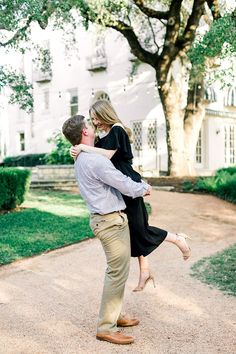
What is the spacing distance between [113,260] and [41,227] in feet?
20.4

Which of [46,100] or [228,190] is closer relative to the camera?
[228,190]

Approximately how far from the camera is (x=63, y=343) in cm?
416

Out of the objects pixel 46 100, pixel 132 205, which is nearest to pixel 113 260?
pixel 132 205

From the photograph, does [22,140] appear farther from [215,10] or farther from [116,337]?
[116,337]

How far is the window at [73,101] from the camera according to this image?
2838cm

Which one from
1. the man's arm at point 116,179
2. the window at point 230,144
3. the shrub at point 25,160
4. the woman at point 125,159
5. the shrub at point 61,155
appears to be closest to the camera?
the man's arm at point 116,179

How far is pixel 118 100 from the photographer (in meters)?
25.6

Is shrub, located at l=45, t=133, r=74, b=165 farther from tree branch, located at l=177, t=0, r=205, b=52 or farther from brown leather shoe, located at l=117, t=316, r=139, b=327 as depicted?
brown leather shoe, located at l=117, t=316, r=139, b=327

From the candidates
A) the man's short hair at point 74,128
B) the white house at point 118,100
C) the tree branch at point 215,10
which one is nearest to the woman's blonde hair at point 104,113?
the man's short hair at point 74,128

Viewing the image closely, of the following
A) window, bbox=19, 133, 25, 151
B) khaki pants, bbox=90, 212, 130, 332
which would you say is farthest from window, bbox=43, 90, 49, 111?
khaki pants, bbox=90, 212, 130, 332

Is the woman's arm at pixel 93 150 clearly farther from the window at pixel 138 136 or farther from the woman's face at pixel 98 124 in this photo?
the window at pixel 138 136

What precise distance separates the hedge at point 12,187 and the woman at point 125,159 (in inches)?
314

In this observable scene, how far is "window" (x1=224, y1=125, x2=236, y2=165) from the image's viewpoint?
976 inches

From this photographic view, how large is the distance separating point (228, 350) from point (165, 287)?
6.88 ft
